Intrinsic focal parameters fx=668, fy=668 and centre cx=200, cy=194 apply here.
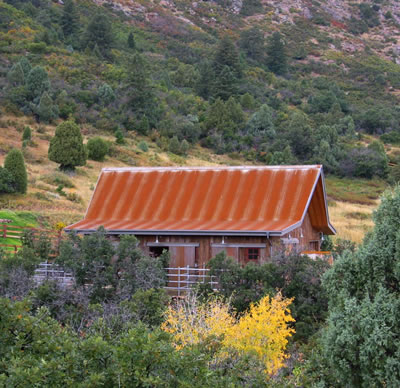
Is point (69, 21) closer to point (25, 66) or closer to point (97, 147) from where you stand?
point (25, 66)

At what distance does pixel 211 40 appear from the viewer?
375 ft

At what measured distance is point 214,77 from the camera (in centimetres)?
8319

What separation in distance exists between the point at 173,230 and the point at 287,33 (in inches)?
4214

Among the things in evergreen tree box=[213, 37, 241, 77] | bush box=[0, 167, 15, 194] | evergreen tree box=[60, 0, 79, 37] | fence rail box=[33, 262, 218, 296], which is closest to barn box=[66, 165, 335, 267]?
fence rail box=[33, 262, 218, 296]

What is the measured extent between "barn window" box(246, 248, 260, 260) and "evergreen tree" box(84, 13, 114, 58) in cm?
6361

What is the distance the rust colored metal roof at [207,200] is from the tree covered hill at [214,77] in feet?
98.8

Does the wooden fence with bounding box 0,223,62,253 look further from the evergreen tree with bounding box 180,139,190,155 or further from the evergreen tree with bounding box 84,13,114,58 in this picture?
the evergreen tree with bounding box 84,13,114,58

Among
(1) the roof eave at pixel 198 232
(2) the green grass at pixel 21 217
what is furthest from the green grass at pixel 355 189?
(1) the roof eave at pixel 198 232

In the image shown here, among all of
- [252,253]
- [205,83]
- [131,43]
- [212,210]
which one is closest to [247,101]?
[205,83]

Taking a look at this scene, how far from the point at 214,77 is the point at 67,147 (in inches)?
1612

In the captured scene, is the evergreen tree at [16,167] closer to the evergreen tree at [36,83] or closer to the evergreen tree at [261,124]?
the evergreen tree at [36,83]

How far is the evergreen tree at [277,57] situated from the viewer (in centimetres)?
10638

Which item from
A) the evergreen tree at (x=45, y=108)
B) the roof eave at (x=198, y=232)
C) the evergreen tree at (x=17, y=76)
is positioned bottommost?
the roof eave at (x=198, y=232)

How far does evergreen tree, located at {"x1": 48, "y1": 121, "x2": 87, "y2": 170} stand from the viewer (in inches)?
1778
